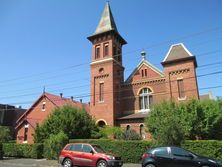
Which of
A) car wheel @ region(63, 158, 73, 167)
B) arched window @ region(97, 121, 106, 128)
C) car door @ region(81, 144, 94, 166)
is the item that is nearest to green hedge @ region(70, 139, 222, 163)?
car door @ region(81, 144, 94, 166)

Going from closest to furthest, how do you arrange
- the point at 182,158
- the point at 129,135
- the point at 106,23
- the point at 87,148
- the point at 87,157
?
the point at 182,158
the point at 87,157
the point at 87,148
the point at 129,135
the point at 106,23

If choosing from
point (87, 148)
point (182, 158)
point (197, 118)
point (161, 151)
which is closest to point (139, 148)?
point (87, 148)

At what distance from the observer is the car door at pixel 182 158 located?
13.0 m

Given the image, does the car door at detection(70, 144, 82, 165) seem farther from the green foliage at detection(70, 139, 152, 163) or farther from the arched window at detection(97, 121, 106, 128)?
the arched window at detection(97, 121, 106, 128)

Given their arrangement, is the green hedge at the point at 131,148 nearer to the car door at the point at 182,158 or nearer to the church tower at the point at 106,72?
the car door at the point at 182,158

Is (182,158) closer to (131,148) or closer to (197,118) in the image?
(131,148)

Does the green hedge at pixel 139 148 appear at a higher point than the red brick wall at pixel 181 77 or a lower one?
lower

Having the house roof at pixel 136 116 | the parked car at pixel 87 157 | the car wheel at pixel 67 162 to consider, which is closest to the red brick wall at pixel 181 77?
the house roof at pixel 136 116

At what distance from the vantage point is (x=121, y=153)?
22875 mm

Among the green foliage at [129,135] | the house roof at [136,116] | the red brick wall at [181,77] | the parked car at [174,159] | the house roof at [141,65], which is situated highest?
the house roof at [141,65]

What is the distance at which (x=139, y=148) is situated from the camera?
21984 millimetres

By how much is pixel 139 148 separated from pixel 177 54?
17.2 metres

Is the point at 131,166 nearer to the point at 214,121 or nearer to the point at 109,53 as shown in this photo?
the point at 214,121

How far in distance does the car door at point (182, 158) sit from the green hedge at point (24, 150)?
64.0 ft
